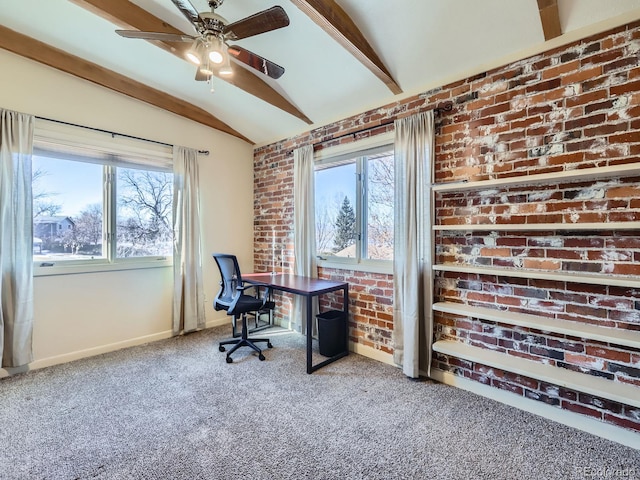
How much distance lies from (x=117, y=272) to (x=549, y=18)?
432cm

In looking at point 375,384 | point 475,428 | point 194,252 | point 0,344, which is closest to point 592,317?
point 475,428

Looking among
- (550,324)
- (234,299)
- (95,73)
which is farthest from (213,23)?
(550,324)

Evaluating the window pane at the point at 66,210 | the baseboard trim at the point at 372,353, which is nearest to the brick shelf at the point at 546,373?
the baseboard trim at the point at 372,353

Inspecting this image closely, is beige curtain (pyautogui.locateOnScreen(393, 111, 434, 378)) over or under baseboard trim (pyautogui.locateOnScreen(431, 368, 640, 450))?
over

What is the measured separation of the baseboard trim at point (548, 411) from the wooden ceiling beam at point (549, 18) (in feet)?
8.12

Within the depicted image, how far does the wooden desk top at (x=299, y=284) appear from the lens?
9.44ft

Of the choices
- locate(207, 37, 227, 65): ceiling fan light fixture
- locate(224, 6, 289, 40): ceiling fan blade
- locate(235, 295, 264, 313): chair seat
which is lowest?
locate(235, 295, 264, 313): chair seat

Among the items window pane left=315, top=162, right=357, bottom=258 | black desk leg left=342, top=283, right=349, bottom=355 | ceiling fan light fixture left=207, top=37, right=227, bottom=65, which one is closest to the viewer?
ceiling fan light fixture left=207, top=37, right=227, bottom=65

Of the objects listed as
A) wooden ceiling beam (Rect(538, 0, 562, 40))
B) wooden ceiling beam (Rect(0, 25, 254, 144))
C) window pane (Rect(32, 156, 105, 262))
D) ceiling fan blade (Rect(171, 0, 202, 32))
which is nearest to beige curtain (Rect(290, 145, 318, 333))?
wooden ceiling beam (Rect(0, 25, 254, 144))

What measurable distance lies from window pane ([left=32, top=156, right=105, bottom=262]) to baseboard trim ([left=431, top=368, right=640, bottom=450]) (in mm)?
3668

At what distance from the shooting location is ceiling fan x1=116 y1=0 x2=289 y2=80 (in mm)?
1812

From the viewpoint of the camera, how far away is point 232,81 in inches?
114

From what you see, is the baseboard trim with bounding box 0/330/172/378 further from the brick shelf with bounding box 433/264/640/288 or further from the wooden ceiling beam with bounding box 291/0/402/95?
the wooden ceiling beam with bounding box 291/0/402/95

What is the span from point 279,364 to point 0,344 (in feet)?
7.85
